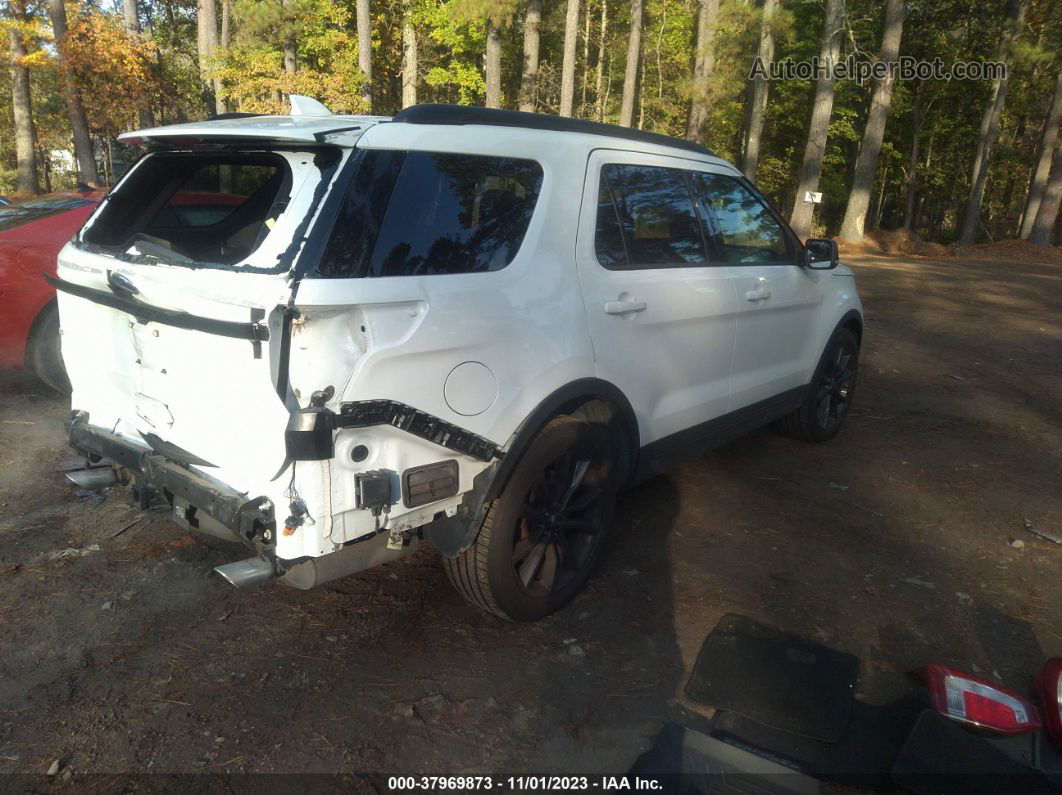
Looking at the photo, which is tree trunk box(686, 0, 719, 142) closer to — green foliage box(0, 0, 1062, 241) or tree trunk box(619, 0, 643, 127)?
green foliage box(0, 0, 1062, 241)

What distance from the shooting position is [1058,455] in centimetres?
566

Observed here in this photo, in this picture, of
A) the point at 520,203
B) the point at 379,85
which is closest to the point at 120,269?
the point at 520,203

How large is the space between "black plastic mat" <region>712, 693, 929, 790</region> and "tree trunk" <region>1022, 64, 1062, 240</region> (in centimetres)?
2803

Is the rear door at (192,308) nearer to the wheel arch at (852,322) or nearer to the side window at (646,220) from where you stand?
the side window at (646,220)

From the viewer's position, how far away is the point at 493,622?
344cm

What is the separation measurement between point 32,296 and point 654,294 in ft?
16.1

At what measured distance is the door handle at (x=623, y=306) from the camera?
336 cm

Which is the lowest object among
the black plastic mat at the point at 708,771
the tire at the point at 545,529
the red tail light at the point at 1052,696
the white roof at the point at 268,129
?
the black plastic mat at the point at 708,771

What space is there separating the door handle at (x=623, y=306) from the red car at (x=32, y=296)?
174 inches

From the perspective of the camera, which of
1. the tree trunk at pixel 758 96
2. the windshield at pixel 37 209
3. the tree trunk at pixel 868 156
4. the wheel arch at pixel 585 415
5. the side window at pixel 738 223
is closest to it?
the wheel arch at pixel 585 415

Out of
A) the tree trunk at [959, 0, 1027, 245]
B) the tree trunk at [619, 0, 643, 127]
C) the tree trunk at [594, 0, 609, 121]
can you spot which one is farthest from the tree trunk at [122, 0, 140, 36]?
the tree trunk at [959, 0, 1027, 245]

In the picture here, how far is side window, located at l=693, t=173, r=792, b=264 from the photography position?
4.27m

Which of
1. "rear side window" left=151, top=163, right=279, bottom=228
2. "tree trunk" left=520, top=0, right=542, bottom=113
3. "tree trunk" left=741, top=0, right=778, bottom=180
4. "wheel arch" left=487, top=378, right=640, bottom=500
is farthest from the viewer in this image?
"tree trunk" left=520, top=0, right=542, bottom=113

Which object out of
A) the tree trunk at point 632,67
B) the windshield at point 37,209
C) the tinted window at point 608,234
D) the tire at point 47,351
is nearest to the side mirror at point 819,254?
the tinted window at point 608,234
